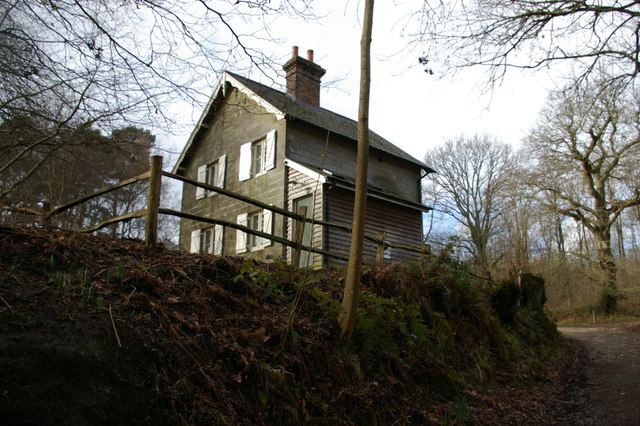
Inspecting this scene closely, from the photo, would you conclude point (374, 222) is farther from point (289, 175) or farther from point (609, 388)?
point (609, 388)

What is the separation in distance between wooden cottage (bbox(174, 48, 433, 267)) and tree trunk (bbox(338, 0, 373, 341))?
24.3ft

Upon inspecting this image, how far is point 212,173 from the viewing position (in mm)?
18922

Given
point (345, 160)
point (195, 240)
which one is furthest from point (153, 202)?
point (195, 240)

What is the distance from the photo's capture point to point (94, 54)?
16.7 feet

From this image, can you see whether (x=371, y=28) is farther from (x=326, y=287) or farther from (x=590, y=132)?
(x=590, y=132)

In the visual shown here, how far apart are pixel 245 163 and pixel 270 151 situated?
152 cm

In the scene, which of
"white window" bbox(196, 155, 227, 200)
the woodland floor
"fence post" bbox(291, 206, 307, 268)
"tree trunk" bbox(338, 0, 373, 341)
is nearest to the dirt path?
the woodland floor

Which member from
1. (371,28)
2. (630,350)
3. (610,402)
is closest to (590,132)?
(630,350)

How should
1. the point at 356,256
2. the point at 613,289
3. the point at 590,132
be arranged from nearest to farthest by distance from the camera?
1. the point at 356,256
2. the point at 590,132
3. the point at 613,289

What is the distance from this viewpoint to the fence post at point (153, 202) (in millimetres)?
5422

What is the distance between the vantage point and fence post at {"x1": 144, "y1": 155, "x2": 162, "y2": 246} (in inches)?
213

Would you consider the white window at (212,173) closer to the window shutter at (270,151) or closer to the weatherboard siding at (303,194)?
the window shutter at (270,151)

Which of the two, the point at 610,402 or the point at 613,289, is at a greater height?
the point at 613,289

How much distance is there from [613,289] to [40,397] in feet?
89.3
